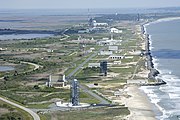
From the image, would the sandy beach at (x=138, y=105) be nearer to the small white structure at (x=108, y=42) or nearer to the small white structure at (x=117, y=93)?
the small white structure at (x=117, y=93)

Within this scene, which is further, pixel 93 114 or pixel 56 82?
pixel 56 82

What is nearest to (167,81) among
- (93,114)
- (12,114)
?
(93,114)

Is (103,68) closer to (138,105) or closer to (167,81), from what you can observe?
(167,81)

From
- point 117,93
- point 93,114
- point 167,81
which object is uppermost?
point 167,81

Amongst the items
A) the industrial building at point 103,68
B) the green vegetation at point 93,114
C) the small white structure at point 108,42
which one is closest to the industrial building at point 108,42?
the small white structure at point 108,42

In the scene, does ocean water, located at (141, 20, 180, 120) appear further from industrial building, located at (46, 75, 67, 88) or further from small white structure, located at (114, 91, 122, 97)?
industrial building, located at (46, 75, 67, 88)

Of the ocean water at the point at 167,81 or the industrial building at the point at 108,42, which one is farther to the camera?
the industrial building at the point at 108,42

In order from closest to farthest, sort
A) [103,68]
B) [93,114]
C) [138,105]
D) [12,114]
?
[12,114], [93,114], [138,105], [103,68]

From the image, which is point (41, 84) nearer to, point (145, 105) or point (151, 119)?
point (145, 105)

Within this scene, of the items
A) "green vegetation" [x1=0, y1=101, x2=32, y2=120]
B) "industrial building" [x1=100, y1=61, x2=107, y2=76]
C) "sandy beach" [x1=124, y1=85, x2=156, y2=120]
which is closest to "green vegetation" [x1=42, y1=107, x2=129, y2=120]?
"sandy beach" [x1=124, y1=85, x2=156, y2=120]

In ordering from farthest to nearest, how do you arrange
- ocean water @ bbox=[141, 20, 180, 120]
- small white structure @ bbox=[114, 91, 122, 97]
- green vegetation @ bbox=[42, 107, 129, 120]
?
1. small white structure @ bbox=[114, 91, 122, 97]
2. ocean water @ bbox=[141, 20, 180, 120]
3. green vegetation @ bbox=[42, 107, 129, 120]
